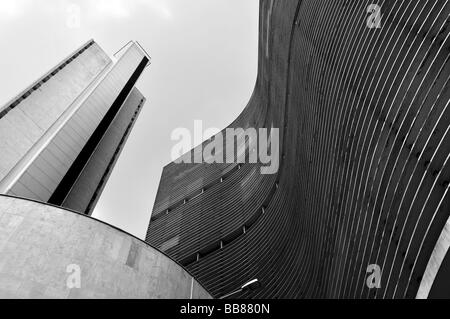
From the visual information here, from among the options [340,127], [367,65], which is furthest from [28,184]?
[367,65]

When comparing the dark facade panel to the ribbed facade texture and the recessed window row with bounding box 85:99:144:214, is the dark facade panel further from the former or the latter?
the ribbed facade texture

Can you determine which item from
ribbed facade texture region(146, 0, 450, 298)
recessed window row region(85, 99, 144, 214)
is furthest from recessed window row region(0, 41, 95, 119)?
ribbed facade texture region(146, 0, 450, 298)

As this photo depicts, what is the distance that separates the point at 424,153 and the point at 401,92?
6.24ft

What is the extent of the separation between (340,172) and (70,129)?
1804 centimetres

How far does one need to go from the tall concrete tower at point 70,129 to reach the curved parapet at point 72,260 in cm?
854

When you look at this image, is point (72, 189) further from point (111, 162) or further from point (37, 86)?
point (37, 86)

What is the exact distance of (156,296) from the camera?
7.52 m

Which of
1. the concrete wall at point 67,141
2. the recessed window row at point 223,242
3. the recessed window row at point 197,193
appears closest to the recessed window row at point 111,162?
the concrete wall at point 67,141

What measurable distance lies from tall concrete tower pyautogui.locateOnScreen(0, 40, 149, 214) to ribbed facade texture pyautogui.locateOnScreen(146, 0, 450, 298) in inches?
301

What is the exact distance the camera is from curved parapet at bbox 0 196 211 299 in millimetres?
6094

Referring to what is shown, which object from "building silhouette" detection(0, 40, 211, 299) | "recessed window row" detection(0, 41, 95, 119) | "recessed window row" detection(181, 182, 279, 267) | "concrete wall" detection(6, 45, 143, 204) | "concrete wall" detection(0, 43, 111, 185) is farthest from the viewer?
"recessed window row" detection(181, 182, 279, 267)

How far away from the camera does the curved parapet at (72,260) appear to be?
20.0ft

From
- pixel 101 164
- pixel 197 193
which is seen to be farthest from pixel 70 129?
pixel 197 193
